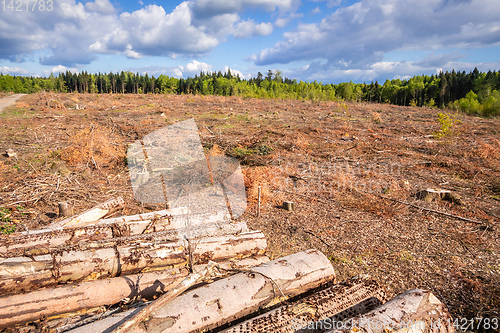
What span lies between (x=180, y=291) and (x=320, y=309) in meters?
1.45

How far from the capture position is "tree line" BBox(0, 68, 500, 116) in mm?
40969

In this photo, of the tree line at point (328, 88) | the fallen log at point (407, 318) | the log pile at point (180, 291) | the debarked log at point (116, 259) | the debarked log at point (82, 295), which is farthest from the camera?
the tree line at point (328, 88)

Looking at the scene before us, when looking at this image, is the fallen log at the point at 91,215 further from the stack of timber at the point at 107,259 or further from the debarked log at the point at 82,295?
the debarked log at the point at 82,295

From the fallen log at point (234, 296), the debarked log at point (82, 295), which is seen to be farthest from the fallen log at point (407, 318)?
the debarked log at point (82, 295)

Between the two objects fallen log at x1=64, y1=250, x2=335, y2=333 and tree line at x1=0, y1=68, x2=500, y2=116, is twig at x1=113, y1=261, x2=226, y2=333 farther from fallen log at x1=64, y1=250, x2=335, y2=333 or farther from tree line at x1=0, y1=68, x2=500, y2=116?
tree line at x1=0, y1=68, x2=500, y2=116

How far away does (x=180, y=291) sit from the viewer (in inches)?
95.0

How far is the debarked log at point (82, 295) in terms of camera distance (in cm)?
265

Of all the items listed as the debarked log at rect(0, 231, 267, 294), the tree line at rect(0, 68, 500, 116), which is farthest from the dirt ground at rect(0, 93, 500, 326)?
the tree line at rect(0, 68, 500, 116)

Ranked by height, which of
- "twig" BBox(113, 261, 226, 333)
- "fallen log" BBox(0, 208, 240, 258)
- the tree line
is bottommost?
"fallen log" BBox(0, 208, 240, 258)

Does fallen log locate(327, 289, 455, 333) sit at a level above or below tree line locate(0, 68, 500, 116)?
below

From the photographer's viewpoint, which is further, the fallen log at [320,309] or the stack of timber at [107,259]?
the stack of timber at [107,259]

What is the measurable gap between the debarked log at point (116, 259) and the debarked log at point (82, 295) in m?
0.24

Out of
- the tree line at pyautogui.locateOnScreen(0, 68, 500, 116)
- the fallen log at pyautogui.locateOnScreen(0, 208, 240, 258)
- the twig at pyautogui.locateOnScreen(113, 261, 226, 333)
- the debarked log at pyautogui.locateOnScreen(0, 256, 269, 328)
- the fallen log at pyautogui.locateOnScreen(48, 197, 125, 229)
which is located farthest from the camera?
the tree line at pyautogui.locateOnScreen(0, 68, 500, 116)

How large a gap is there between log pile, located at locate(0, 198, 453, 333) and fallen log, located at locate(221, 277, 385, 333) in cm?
1
